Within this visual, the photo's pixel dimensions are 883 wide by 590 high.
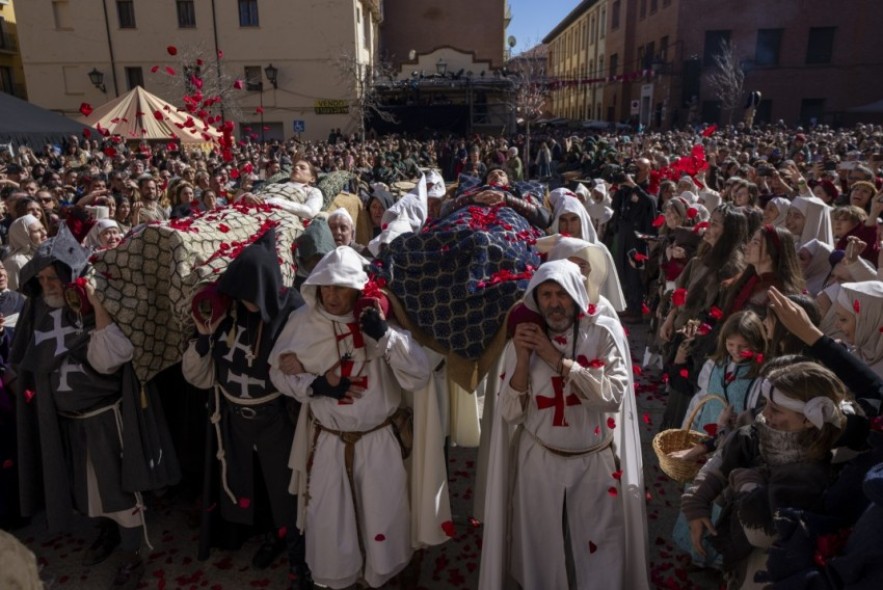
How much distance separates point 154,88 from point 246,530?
2932 cm

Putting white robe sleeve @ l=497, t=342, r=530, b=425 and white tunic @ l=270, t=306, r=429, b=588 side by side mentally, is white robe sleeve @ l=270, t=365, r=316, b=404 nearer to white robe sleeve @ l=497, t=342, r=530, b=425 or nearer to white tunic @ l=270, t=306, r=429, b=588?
white tunic @ l=270, t=306, r=429, b=588

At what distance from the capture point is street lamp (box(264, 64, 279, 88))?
28.1 metres

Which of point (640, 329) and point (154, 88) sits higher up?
point (154, 88)

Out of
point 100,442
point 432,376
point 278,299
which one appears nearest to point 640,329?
point 432,376

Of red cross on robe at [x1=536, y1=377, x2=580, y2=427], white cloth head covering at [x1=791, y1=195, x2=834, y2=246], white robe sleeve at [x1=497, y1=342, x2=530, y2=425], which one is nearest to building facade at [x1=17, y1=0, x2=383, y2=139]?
white cloth head covering at [x1=791, y1=195, x2=834, y2=246]

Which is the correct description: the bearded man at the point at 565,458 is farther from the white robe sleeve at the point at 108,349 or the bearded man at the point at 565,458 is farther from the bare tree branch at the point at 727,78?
the bare tree branch at the point at 727,78

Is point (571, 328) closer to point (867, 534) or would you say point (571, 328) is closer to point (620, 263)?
point (867, 534)

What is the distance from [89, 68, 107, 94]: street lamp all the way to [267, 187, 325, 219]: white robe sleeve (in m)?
24.9

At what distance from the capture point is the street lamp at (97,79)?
25934 millimetres

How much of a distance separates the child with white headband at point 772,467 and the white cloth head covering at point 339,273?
1924mm

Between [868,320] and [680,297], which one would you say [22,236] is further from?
[868,320]

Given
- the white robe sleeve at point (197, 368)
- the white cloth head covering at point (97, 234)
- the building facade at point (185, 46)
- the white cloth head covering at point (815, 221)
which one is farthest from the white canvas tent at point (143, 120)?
the building facade at point (185, 46)

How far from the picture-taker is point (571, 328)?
307 cm

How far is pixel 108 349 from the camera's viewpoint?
3.47 m
